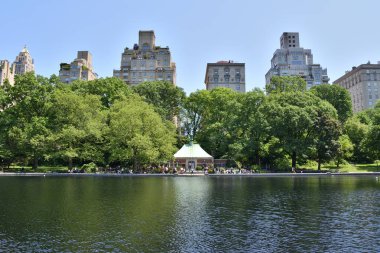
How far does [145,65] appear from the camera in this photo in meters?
129

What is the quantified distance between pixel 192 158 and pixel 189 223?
46289mm

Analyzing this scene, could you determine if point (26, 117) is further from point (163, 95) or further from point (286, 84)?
point (286, 84)

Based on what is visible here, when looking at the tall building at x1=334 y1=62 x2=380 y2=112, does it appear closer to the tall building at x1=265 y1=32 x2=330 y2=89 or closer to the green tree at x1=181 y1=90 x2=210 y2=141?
the tall building at x1=265 y1=32 x2=330 y2=89

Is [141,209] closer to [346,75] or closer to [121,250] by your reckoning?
[121,250]

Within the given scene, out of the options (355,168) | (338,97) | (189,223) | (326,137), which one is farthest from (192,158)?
(189,223)

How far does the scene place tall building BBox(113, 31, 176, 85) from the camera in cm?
12862

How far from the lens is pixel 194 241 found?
15398mm

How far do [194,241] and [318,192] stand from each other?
20.3 metres

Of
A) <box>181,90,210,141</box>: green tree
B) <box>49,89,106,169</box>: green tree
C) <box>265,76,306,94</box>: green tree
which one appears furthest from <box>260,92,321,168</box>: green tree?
<box>49,89,106,169</box>: green tree

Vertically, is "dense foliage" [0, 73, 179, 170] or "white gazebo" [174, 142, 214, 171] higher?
"dense foliage" [0, 73, 179, 170]

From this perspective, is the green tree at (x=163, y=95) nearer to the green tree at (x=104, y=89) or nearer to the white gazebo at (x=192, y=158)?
the green tree at (x=104, y=89)

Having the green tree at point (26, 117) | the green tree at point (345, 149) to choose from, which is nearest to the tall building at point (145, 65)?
the green tree at point (26, 117)

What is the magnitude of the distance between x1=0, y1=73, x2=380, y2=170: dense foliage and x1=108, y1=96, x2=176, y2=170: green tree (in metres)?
0.17

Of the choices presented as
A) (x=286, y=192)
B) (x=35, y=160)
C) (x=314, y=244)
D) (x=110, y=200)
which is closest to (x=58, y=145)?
(x=35, y=160)
